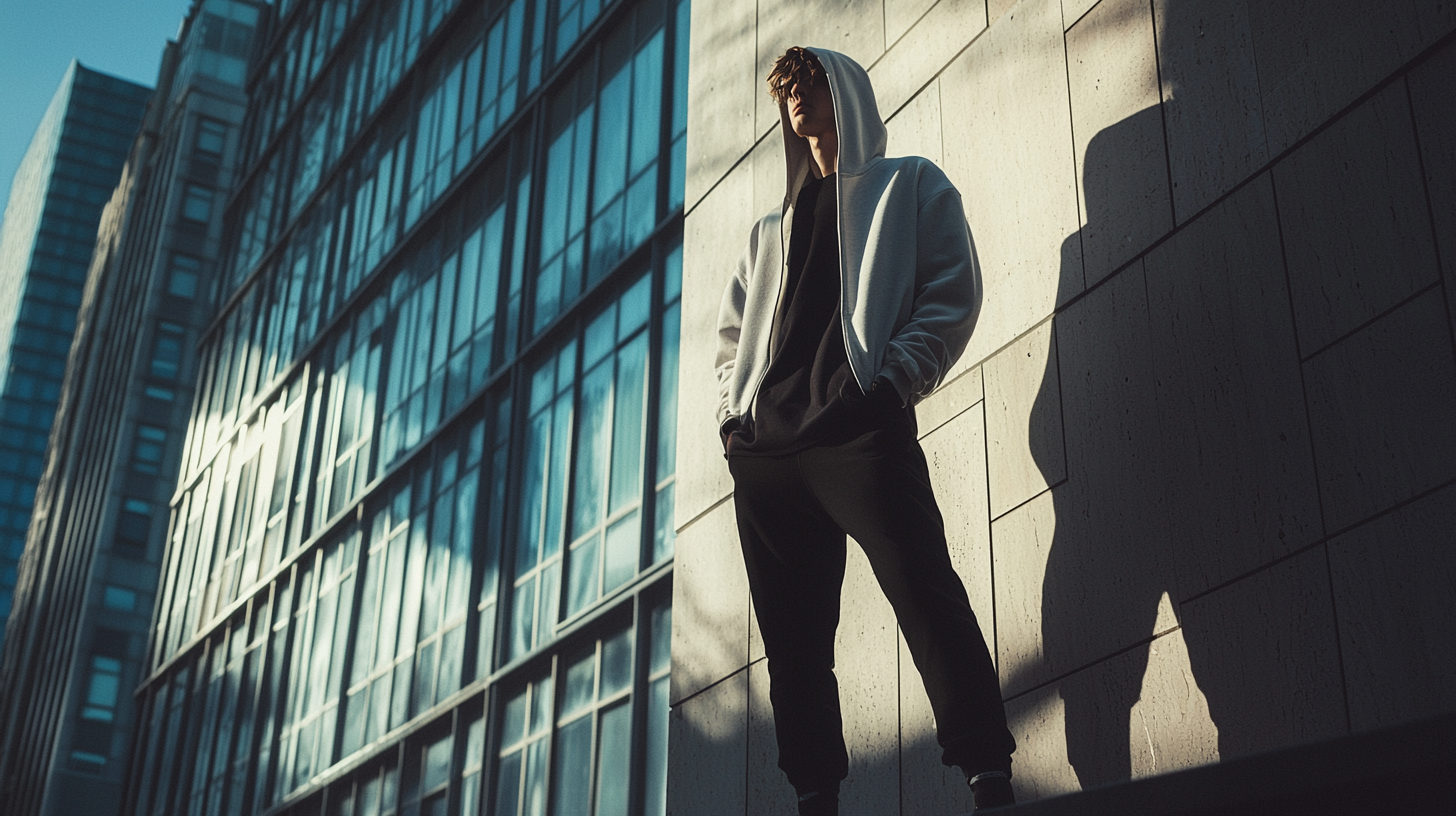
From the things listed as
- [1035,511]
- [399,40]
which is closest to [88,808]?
[399,40]

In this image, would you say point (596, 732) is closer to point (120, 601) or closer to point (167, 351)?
point (120, 601)

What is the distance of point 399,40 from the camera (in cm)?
2234

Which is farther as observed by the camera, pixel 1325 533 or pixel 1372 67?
pixel 1372 67

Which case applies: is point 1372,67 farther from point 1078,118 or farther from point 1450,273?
point 1078,118

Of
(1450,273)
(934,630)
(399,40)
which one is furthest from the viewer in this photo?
(399,40)

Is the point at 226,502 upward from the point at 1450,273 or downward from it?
upward

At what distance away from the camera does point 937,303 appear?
394 centimetres

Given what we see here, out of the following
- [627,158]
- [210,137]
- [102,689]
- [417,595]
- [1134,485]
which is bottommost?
[1134,485]

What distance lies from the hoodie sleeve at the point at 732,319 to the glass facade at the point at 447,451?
7121mm

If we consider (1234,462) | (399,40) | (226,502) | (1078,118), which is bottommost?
(1234,462)

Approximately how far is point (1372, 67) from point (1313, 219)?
1.33 ft

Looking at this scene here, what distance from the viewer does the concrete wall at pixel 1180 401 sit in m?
3.21

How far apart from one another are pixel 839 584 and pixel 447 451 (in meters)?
13.1

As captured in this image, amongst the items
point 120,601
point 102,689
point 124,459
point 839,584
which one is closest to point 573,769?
point 839,584
